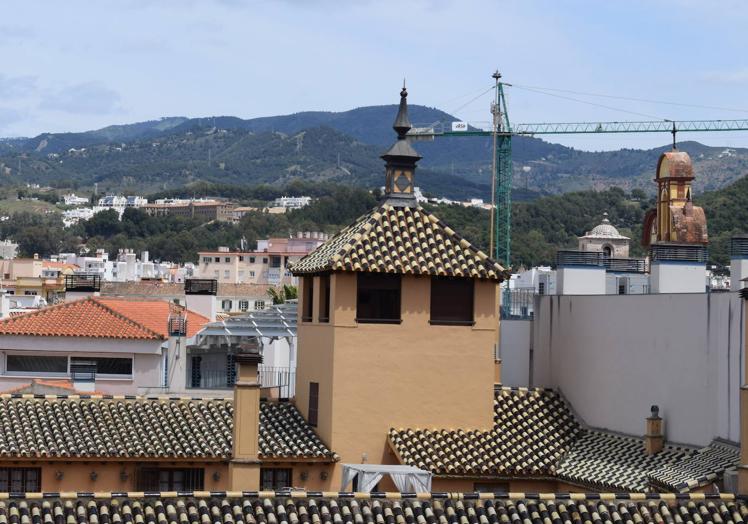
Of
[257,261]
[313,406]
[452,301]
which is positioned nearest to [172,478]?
[313,406]

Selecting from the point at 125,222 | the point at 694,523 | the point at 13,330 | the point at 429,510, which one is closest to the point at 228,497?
the point at 429,510

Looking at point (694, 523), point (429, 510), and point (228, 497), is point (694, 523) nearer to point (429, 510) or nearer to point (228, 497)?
point (429, 510)

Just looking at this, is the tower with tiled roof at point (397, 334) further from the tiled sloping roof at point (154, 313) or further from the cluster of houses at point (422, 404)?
the tiled sloping roof at point (154, 313)

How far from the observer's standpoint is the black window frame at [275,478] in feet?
88.9

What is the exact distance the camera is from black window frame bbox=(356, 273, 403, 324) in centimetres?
2819

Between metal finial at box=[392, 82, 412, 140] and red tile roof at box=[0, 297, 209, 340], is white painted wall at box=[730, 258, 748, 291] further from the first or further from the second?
red tile roof at box=[0, 297, 209, 340]

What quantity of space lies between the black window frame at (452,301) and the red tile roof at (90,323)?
40.7 ft

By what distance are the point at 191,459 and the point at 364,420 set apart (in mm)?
3307

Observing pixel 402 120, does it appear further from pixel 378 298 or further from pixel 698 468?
pixel 698 468

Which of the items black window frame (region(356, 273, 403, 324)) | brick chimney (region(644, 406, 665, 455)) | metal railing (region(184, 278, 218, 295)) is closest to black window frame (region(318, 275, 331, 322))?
black window frame (region(356, 273, 403, 324))

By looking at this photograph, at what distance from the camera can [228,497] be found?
1939 centimetres

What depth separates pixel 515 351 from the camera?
1347 inches

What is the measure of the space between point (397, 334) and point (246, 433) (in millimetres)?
5194

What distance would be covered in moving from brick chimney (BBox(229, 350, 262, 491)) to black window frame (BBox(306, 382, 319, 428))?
191 inches
